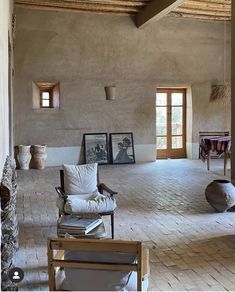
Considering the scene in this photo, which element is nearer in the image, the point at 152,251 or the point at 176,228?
the point at 152,251

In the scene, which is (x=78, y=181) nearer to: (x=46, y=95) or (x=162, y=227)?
(x=162, y=227)

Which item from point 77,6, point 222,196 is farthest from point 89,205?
point 77,6

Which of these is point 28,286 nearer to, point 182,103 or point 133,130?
point 133,130

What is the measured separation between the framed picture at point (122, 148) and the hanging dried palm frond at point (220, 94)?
2.70 meters

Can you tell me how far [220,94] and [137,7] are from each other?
134 inches

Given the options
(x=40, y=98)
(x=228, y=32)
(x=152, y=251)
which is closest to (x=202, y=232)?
(x=152, y=251)

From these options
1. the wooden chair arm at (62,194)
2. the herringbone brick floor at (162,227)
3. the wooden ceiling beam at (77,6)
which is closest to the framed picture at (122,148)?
the herringbone brick floor at (162,227)

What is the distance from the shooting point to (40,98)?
10.5 m

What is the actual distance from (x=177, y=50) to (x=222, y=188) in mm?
6392

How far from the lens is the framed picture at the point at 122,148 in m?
10.5

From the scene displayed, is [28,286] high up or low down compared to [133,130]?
down

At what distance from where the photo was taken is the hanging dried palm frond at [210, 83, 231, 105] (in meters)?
11.1

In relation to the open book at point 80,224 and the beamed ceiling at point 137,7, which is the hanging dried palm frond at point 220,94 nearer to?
the beamed ceiling at point 137,7

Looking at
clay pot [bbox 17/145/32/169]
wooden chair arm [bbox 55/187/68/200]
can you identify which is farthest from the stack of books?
clay pot [bbox 17/145/32/169]
